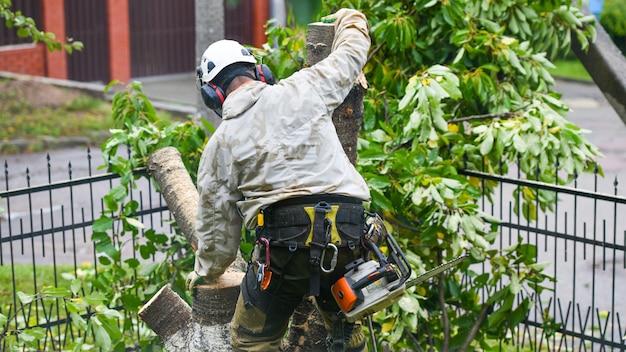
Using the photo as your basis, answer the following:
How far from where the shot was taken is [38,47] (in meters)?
20.5

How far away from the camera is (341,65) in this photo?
4.86 meters

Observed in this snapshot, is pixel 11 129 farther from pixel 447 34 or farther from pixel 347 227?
pixel 347 227

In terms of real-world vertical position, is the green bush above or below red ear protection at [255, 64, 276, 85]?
below

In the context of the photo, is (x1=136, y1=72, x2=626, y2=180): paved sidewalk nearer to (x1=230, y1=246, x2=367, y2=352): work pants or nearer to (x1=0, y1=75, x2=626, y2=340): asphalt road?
(x1=0, y1=75, x2=626, y2=340): asphalt road

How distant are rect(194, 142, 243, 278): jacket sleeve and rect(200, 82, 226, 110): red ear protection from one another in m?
0.28

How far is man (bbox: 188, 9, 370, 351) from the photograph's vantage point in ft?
15.1

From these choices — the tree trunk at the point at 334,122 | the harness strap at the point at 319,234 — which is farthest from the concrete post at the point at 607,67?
the harness strap at the point at 319,234

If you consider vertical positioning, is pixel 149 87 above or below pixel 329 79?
below

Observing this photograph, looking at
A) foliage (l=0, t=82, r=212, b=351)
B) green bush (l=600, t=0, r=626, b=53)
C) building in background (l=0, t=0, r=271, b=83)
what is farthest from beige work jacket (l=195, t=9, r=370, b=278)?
green bush (l=600, t=0, r=626, b=53)

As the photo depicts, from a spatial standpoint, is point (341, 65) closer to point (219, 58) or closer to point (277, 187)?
point (219, 58)

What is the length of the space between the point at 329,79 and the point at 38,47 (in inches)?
668

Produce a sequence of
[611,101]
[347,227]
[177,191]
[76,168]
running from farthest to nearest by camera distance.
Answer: [76,168], [611,101], [177,191], [347,227]

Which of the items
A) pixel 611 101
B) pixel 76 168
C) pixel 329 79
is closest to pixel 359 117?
pixel 329 79

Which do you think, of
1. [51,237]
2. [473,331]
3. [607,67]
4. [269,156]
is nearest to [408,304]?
[473,331]
